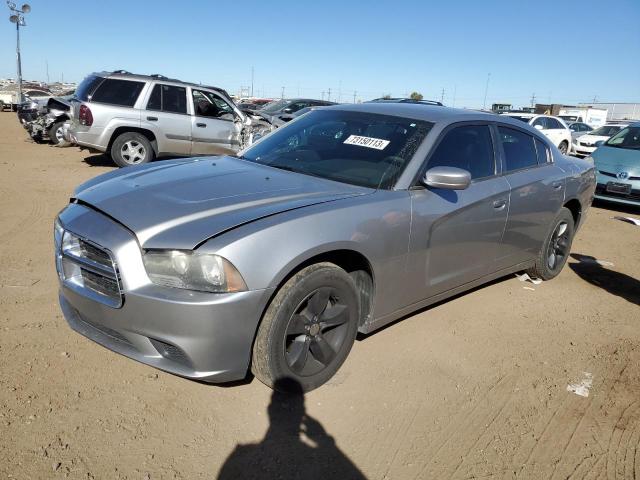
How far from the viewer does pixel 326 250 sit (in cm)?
282

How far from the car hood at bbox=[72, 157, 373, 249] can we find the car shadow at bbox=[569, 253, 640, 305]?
350 centimetres

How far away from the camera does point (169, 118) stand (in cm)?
1042

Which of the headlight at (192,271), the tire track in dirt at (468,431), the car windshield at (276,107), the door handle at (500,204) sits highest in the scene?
the car windshield at (276,107)

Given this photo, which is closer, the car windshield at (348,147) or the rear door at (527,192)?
the car windshield at (348,147)

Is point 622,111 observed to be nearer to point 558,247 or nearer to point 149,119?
point 149,119

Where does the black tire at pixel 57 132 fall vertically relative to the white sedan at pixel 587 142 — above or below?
below

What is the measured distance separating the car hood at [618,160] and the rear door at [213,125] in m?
7.34

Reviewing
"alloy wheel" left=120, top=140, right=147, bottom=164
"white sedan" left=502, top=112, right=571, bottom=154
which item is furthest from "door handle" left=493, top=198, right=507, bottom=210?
"white sedan" left=502, top=112, right=571, bottom=154

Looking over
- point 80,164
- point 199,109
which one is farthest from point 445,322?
point 80,164

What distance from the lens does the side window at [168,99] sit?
405 inches

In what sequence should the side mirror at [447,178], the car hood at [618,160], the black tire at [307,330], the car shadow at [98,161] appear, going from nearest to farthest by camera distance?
the black tire at [307,330] < the side mirror at [447,178] < the car hood at [618,160] < the car shadow at [98,161]

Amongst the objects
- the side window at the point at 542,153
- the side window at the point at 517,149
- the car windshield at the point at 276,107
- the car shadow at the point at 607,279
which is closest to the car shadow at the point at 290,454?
the side window at the point at 517,149

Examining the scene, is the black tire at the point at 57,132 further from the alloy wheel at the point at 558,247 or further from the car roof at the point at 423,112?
the alloy wheel at the point at 558,247

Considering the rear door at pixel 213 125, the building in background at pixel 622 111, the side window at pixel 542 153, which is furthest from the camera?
the building in background at pixel 622 111
